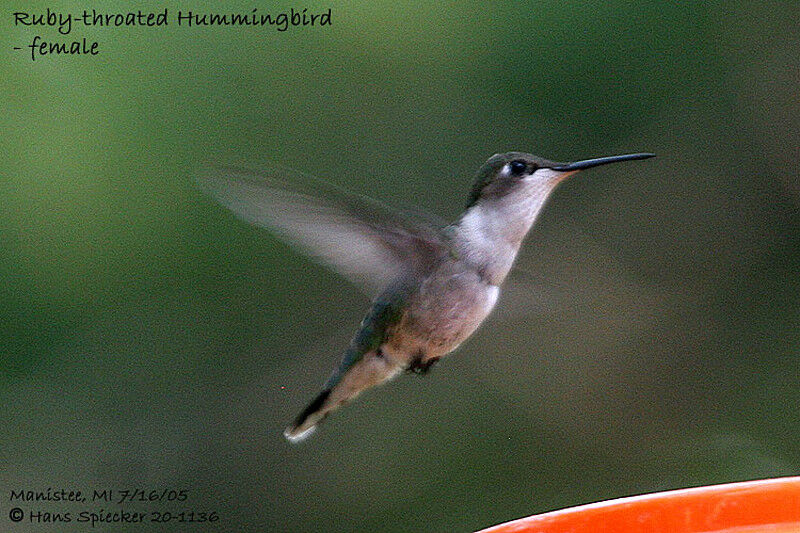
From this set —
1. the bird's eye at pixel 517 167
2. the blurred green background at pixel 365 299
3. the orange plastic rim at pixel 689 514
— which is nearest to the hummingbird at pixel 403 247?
the bird's eye at pixel 517 167

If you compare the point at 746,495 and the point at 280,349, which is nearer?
the point at 746,495

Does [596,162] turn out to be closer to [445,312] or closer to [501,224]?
[501,224]

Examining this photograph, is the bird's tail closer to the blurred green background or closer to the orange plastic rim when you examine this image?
the orange plastic rim

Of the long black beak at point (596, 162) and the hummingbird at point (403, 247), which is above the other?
the long black beak at point (596, 162)

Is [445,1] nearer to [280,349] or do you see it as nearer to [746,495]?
[280,349]

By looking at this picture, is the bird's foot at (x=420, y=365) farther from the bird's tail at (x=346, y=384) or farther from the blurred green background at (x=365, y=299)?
the blurred green background at (x=365, y=299)

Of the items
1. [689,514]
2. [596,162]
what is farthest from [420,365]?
[689,514]

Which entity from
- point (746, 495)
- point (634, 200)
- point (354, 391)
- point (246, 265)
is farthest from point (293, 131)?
point (746, 495)
